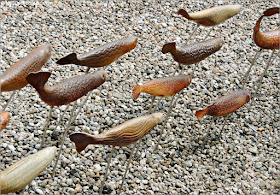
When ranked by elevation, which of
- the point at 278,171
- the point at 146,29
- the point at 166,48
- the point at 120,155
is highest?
the point at 166,48

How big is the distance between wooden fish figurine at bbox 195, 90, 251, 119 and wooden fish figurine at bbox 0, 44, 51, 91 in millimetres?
703

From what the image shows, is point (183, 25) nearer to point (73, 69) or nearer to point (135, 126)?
point (73, 69)

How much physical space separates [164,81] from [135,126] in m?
0.32

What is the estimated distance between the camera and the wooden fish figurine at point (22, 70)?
4.95 feet

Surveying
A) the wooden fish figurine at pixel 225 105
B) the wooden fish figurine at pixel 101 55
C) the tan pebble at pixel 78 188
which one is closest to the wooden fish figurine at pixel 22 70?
the wooden fish figurine at pixel 101 55

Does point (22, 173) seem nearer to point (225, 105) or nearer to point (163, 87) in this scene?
point (163, 87)

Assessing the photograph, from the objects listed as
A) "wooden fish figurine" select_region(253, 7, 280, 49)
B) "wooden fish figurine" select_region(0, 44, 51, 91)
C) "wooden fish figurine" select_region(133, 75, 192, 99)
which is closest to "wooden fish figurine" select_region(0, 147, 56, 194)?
"wooden fish figurine" select_region(0, 44, 51, 91)

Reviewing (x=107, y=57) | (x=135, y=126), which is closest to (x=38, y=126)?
(x=107, y=57)

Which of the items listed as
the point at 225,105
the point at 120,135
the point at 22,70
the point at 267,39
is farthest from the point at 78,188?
the point at 267,39

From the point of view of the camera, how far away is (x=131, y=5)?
286 centimetres

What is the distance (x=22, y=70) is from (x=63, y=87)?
0.20 meters

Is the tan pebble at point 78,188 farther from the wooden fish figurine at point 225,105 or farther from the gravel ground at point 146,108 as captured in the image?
the wooden fish figurine at point 225,105

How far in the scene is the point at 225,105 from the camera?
1.78 m

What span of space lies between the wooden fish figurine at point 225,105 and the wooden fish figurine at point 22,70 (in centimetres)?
70
